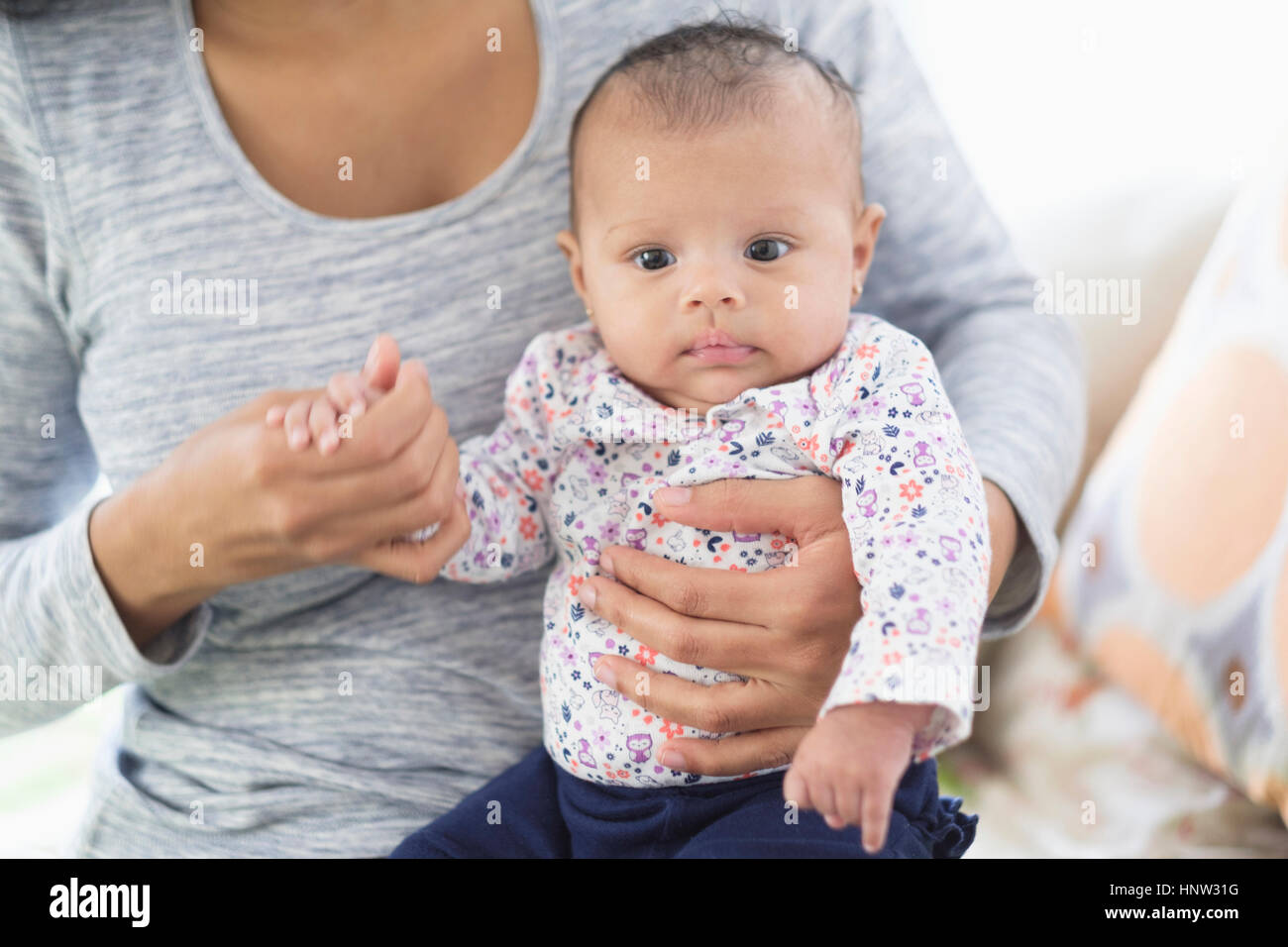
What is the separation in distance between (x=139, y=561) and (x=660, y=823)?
45 cm

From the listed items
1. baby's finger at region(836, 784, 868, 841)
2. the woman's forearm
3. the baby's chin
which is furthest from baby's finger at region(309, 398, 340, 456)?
the woman's forearm

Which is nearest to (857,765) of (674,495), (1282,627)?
(674,495)

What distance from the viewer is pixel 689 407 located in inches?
34.5

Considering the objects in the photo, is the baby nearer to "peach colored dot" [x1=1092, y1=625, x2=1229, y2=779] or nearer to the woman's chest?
the woman's chest

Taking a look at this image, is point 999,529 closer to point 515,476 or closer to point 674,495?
point 674,495

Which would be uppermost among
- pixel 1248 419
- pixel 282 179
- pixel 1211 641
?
pixel 282 179

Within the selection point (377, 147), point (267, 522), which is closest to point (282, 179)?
point (377, 147)

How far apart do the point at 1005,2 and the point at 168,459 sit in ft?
3.88

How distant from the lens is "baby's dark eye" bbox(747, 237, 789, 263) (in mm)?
842

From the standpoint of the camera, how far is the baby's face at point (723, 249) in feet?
2.71

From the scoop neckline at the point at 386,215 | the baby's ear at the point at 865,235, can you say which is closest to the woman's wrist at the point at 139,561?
the scoop neckline at the point at 386,215

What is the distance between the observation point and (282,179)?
94 cm

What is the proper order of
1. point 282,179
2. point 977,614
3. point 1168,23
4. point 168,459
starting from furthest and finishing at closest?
point 1168,23
point 282,179
point 168,459
point 977,614

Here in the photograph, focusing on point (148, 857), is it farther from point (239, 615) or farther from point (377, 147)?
point (377, 147)
